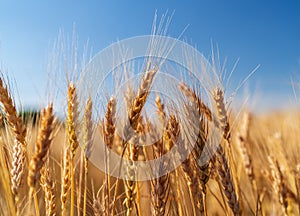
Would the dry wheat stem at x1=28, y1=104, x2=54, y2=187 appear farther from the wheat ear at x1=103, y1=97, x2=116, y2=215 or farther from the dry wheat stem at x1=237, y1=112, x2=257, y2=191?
the dry wheat stem at x1=237, y1=112, x2=257, y2=191

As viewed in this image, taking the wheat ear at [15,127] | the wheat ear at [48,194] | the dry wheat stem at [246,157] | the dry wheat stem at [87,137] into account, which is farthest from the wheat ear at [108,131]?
the dry wheat stem at [246,157]

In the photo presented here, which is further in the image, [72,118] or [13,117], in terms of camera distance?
[72,118]

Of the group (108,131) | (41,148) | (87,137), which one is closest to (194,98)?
(108,131)

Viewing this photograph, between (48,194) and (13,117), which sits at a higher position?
(13,117)

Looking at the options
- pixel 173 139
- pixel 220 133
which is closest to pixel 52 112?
pixel 173 139

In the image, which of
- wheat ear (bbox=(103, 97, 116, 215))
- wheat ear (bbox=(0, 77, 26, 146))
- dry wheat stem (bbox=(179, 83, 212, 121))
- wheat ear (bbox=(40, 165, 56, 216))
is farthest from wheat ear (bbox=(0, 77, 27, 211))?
dry wheat stem (bbox=(179, 83, 212, 121))

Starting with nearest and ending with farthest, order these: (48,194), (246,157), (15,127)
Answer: (15,127) → (48,194) → (246,157)

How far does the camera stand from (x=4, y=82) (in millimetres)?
1884

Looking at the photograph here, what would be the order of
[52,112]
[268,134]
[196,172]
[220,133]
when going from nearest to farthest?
[52,112] → [196,172] → [220,133] → [268,134]

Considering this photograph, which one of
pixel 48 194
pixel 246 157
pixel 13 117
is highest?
pixel 13 117

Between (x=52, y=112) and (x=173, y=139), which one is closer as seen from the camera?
(x=52, y=112)

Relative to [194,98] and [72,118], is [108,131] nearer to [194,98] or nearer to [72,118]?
[72,118]

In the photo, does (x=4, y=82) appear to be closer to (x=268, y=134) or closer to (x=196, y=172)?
(x=196, y=172)

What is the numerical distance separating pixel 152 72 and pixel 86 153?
525 millimetres
